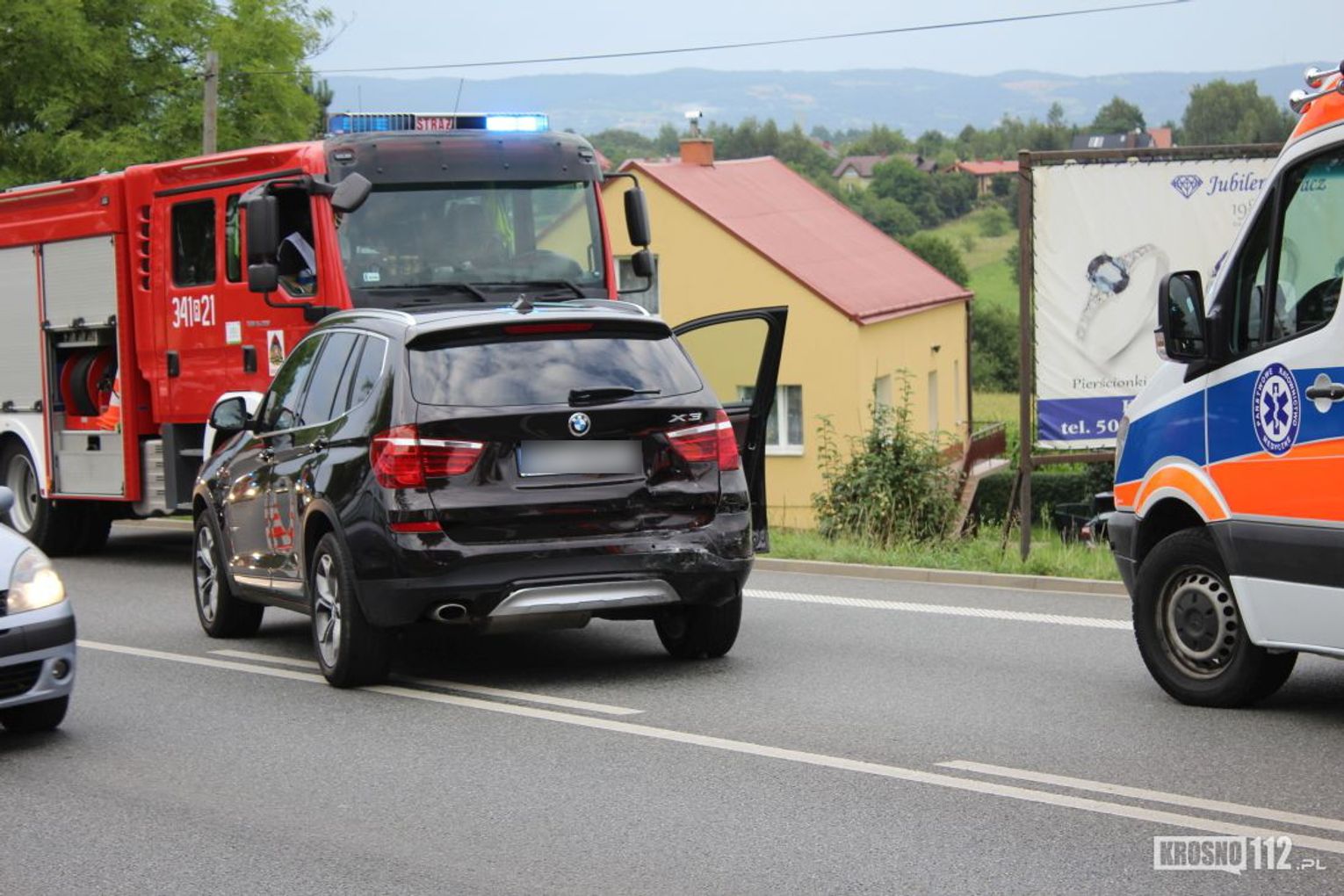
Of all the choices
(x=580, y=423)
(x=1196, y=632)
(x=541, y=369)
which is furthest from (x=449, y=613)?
(x=1196, y=632)

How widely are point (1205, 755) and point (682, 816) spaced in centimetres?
206

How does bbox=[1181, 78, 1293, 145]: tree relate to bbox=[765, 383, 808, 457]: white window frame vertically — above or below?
above

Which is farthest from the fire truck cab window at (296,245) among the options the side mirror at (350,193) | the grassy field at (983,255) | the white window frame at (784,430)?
the grassy field at (983,255)

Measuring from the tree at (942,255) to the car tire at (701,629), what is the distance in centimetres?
8411

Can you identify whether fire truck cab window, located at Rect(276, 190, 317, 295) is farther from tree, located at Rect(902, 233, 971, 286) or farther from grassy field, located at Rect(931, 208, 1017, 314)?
grassy field, located at Rect(931, 208, 1017, 314)

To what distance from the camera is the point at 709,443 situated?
30.8 ft

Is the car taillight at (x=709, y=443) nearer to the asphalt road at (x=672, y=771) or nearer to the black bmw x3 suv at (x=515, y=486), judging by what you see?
the black bmw x3 suv at (x=515, y=486)

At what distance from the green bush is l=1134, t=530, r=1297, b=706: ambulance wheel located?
8658 millimetres

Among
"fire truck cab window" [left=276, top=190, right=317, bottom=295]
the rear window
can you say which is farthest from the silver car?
"fire truck cab window" [left=276, top=190, right=317, bottom=295]

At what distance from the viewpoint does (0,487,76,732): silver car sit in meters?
7.98

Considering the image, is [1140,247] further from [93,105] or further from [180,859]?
[93,105]

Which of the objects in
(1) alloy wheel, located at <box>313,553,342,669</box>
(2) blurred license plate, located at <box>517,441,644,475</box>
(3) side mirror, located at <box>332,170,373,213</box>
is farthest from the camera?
(3) side mirror, located at <box>332,170,373,213</box>

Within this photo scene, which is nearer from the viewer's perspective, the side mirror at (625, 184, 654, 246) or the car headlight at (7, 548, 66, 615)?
the car headlight at (7, 548, 66, 615)

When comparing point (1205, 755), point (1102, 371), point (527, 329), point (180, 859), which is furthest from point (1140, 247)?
point (180, 859)
